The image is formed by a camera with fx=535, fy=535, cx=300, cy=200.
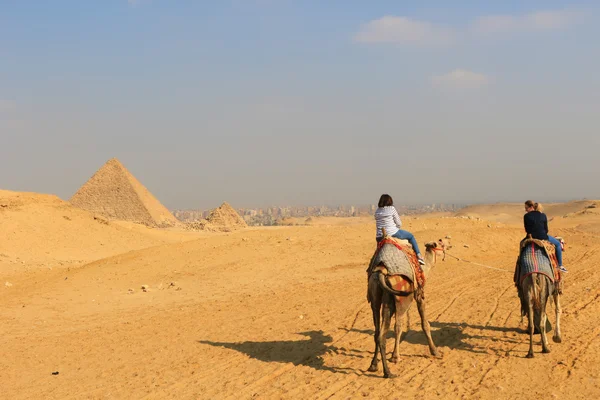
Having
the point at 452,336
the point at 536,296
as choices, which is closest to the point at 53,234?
the point at 452,336

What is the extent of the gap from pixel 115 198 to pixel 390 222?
47.2m

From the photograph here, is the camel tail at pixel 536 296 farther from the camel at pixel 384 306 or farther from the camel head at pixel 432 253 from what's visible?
the camel at pixel 384 306

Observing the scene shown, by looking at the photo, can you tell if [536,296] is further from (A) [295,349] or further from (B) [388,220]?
(A) [295,349]

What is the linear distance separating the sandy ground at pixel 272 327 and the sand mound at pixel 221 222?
2955 centimetres

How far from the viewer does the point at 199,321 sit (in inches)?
500


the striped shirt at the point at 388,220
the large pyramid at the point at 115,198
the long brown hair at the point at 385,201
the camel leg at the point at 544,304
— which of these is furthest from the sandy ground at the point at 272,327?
the large pyramid at the point at 115,198

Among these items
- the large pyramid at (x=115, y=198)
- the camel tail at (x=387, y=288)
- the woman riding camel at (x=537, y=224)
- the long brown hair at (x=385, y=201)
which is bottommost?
the camel tail at (x=387, y=288)

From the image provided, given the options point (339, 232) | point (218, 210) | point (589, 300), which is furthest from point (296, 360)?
point (218, 210)

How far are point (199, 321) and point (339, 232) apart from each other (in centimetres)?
1450

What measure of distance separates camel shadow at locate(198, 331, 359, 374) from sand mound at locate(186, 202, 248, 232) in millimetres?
43064

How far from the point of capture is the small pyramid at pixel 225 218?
2236 inches

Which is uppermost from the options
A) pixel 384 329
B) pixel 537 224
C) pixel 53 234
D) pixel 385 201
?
pixel 385 201

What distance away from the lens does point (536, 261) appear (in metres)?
8.49

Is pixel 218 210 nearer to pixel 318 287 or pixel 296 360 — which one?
pixel 318 287
